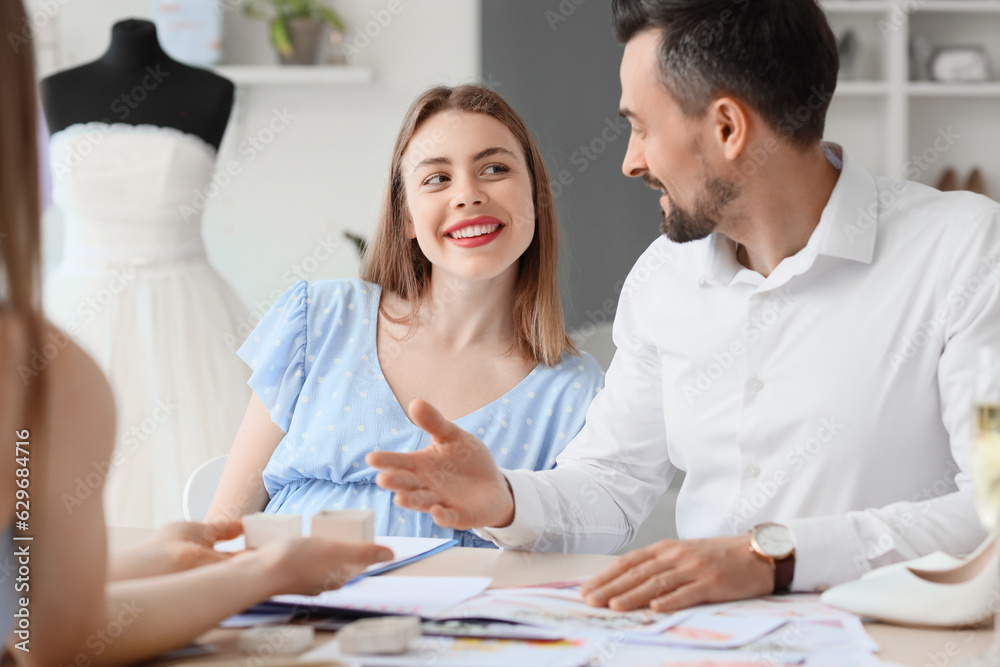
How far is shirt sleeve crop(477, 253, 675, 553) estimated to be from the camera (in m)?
1.20

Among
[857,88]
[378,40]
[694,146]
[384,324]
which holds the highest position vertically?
[378,40]

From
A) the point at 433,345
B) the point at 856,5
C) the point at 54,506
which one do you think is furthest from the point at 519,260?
the point at 856,5

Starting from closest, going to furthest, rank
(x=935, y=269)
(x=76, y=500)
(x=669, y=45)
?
(x=76, y=500) → (x=935, y=269) → (x=669, y=45)

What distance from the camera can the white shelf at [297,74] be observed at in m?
3.28

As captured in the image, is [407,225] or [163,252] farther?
[163,252]

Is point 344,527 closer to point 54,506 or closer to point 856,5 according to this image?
point 54,506

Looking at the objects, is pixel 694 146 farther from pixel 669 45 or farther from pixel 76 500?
pixel 76 500

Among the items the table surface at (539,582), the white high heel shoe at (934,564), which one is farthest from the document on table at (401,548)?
the white high heel shoe at (934,564)

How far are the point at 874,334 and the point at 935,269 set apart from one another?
4.3 inches

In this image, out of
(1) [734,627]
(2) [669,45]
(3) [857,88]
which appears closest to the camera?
(1) [734,627]

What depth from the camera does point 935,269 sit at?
3.83 ft

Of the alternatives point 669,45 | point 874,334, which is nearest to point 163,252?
point 669,45

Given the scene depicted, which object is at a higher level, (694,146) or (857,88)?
(857,88)

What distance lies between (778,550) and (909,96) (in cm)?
281
